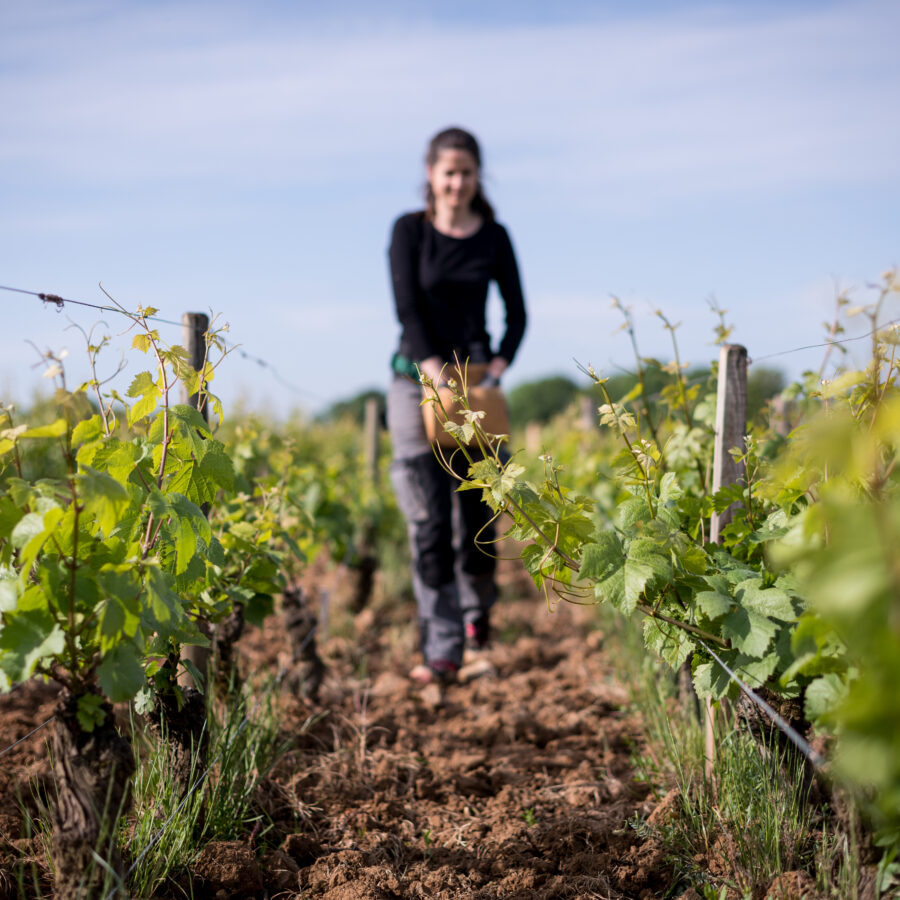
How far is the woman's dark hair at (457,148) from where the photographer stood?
3.59 m

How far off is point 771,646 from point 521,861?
90 centimetres

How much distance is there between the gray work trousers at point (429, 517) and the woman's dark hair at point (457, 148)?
89 cm

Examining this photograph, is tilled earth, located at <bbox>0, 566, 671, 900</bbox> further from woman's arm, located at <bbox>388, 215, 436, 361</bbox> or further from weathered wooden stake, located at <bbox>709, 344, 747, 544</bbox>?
woman's arm, located at <bbox>388, 215, 436, 361</bbox>

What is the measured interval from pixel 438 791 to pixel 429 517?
124 centimetres

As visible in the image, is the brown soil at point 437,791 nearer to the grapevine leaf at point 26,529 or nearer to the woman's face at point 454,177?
the grapevine leaf at point 26,529

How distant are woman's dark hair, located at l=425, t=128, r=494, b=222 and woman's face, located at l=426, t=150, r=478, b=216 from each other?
0.03 m

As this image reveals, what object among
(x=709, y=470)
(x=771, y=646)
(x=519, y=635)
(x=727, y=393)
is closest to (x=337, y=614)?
(x=519, y=635)

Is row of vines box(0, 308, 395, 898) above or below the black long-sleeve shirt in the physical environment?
below

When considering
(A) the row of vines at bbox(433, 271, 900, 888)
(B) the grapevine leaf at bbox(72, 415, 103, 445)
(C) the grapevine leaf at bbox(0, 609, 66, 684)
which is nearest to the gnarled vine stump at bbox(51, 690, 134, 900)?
(C) the grapevine leaf at bbox(0, 609, 66, 684)

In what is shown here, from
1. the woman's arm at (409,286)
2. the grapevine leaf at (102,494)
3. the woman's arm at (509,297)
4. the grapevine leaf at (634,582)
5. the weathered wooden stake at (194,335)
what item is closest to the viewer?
the grapevine leaf at (102,494)

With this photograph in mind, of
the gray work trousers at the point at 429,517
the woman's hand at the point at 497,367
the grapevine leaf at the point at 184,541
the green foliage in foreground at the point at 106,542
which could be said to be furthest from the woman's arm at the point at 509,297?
the grapevine leaf at the point at 184,541

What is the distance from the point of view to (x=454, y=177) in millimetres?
3541

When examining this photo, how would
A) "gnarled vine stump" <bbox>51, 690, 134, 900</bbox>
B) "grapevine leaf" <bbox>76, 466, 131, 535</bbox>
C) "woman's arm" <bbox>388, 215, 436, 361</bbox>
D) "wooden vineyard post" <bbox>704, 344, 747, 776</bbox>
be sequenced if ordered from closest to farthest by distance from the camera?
"grapevine leaf" <bbox>76, 466, 131, 535</bbox>, "gnarled vine stump" <bbox>51, 690, 134, 900</bbox>, "wooden vineyard post" <bbox>704, 344, 747, 776</bbox>, "woman's arm" <bbox>388, 215, 436, 361</bbox>

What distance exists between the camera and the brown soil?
193 centimetres
